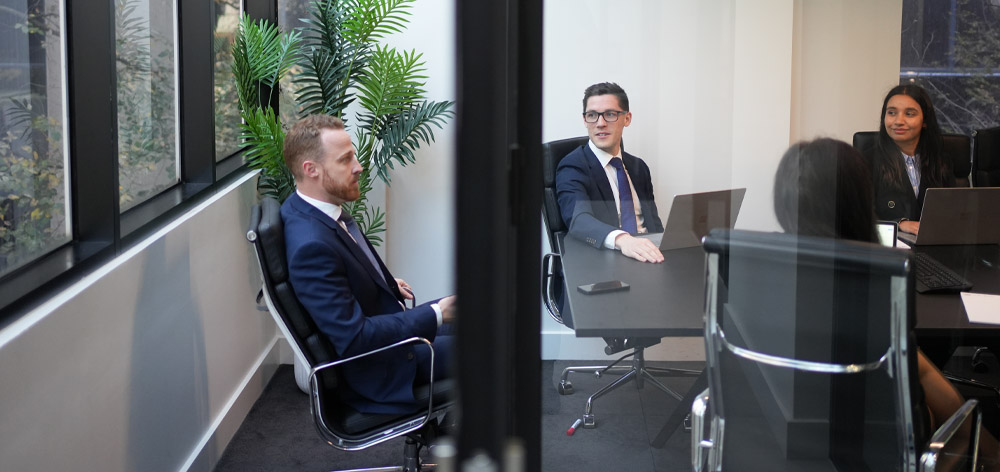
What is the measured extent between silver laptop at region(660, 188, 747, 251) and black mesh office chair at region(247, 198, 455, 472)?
5.35 ft

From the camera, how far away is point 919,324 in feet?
3.83

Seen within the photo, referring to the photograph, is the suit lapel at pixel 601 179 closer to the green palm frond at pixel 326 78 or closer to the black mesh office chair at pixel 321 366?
the black mesh office chair at pixel 321 366

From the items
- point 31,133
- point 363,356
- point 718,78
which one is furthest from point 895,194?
point 31,133

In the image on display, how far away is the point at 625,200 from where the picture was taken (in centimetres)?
128

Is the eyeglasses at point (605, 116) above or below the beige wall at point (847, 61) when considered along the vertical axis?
below

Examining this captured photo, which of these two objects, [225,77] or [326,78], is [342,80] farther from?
[225,77]

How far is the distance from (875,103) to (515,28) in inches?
17.8

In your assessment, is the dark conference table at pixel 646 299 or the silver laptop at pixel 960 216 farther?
the dark conference table at pixel 646 299

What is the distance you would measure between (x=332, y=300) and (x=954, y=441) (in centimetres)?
193

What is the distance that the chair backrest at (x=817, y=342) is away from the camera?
118 centimetres

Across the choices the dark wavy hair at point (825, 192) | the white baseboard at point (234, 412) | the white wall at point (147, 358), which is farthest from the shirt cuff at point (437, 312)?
the dark wavy hair at point (825, 192)

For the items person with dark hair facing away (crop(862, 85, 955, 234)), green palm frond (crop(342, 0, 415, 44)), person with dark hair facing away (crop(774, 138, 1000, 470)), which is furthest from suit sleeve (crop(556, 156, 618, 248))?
green palm frond (crop(342, 0, 415, 44))

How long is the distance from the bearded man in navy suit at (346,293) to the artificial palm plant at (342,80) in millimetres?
774

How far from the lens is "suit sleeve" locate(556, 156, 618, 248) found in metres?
1.27
